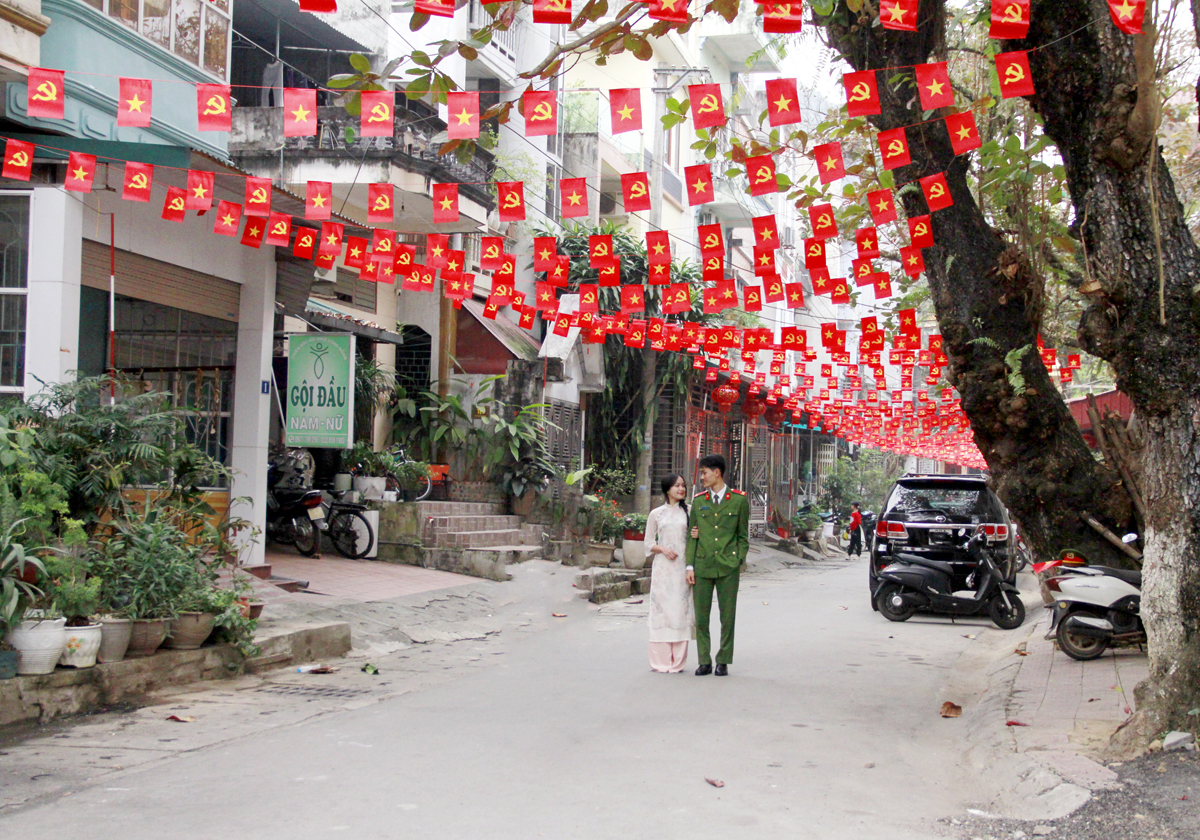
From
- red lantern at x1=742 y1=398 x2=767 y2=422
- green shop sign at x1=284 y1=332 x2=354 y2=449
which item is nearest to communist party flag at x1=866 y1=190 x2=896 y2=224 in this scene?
green shop sign at x1=284 y1=332 x2=354 y2=449

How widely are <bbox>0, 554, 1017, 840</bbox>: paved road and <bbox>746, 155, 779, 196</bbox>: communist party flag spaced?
405 cm

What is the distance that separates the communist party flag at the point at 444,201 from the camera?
952 centimetres

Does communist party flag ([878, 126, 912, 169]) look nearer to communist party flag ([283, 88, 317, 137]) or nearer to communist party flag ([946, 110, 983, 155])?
communist party flag ([946, 110, 983, 155])

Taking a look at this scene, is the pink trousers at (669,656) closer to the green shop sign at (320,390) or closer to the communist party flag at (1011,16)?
the communist party flag at (1011,16)

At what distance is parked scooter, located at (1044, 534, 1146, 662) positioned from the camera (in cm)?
862

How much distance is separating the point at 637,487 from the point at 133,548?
15.4m

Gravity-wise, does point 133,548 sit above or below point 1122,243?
below

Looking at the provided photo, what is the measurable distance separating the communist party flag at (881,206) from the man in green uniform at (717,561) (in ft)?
9.16

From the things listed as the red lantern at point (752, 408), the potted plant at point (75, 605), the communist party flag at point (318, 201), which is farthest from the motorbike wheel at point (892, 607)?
the red lantern at point (752, 408)

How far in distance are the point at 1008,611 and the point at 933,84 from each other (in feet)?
24.4

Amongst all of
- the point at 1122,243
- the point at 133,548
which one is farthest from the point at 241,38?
the point at 1122,243

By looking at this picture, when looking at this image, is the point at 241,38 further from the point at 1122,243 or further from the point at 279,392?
the point at 1122,243

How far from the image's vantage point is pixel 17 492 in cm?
727

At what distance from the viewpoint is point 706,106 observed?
7.89 m
